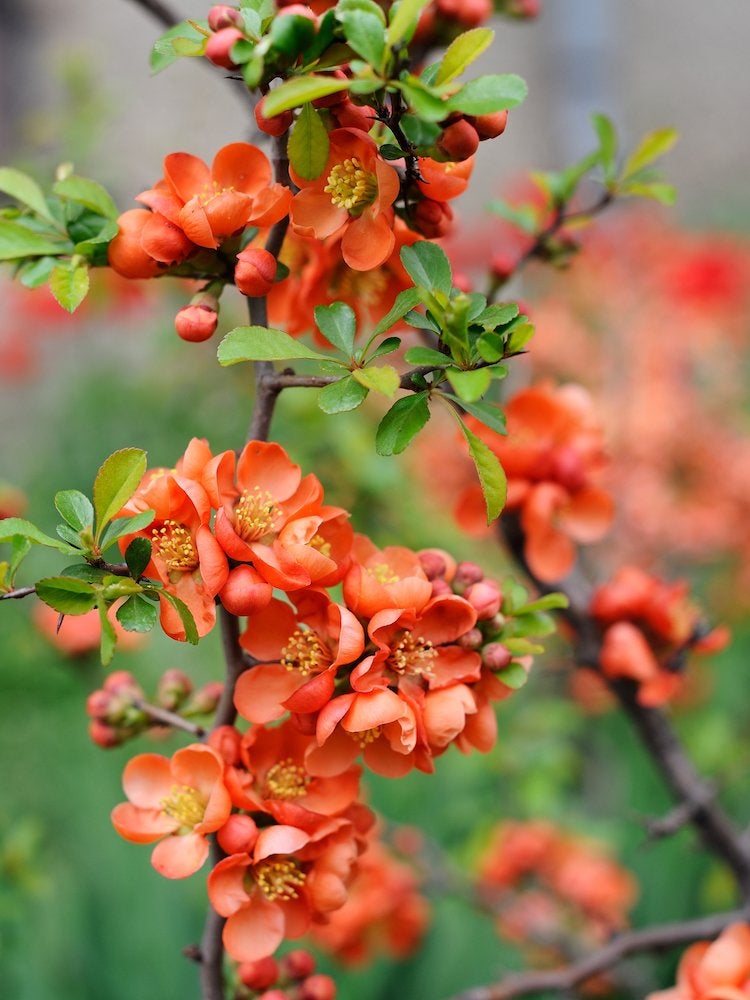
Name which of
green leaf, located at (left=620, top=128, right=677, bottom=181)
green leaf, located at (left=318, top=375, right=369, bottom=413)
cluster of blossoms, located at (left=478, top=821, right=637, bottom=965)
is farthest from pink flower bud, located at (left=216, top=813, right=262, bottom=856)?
cluster of blossoms, located at (left=478, top=821, right=637, bottom=965)

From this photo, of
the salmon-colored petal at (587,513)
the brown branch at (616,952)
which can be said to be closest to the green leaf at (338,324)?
the salmon-colored petal at (587,513)

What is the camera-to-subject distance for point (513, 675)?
0.54 metres

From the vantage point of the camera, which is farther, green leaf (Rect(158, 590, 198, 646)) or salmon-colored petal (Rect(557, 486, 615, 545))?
salmon-colored petal (Rect(557, 486, 615, 545))

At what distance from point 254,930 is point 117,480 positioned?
0.81ft

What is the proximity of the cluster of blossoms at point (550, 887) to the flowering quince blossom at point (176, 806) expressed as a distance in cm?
79

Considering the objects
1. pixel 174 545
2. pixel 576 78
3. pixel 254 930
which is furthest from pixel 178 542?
pixel 576 78

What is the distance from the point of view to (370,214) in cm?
52

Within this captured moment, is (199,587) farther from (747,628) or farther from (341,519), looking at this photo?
(747,628)

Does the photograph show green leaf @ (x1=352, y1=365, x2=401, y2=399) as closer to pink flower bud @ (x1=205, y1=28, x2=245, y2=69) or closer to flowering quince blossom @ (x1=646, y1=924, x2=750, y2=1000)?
pink flower bud @ (x1=205, y1=28, x2=245, y2=69)

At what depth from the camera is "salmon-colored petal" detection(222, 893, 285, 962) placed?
53 cm

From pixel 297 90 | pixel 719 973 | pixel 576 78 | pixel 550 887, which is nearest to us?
pixel 297 90

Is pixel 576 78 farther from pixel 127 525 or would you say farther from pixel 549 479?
pixel 127 525

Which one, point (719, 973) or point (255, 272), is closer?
point (255, 272)

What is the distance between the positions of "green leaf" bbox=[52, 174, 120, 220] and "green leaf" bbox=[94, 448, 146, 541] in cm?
15
